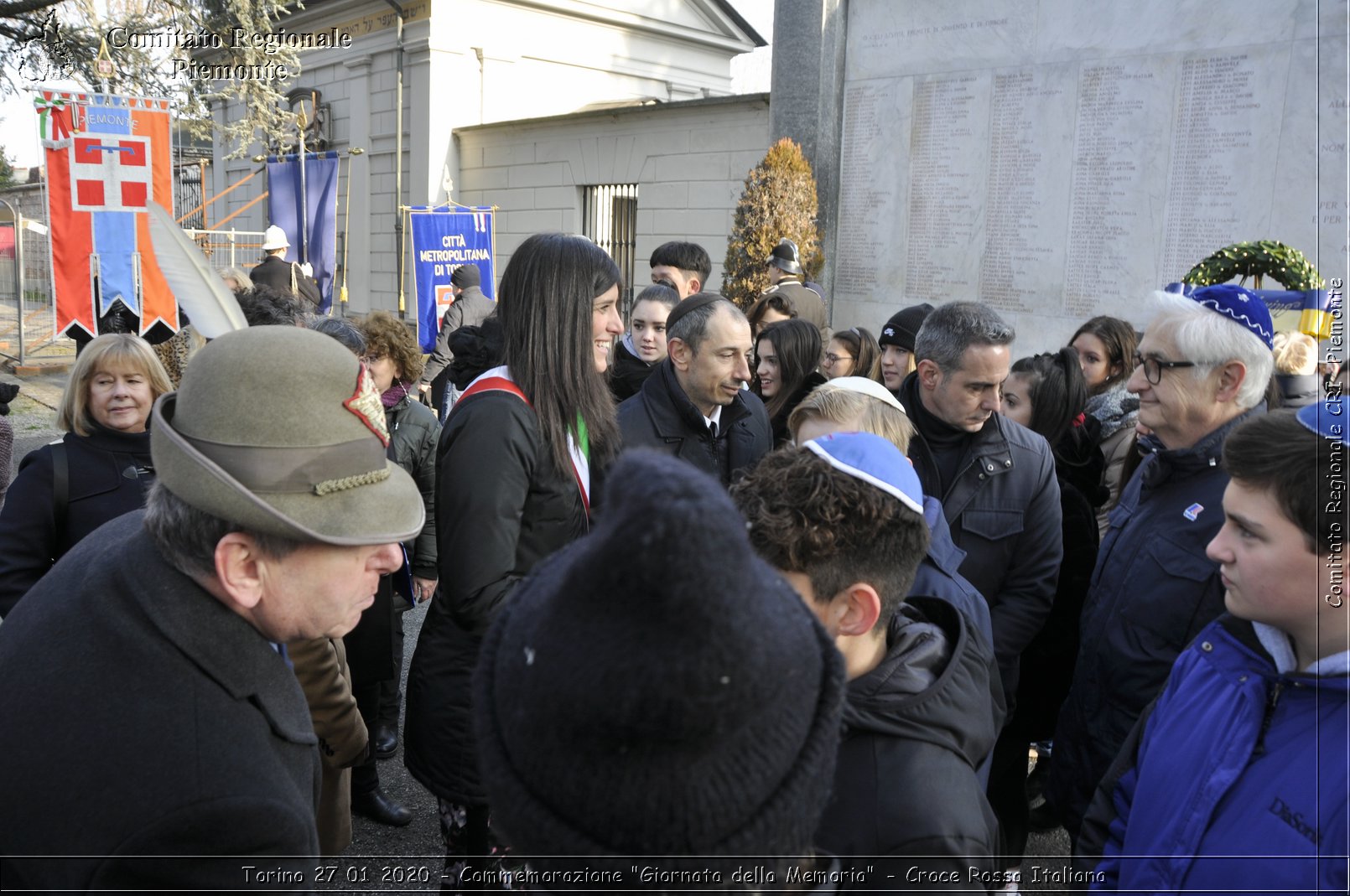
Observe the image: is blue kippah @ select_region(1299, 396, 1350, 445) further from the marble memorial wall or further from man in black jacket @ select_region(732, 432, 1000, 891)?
the marble memorial wall

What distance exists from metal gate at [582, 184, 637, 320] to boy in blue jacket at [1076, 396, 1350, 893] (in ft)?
39.8

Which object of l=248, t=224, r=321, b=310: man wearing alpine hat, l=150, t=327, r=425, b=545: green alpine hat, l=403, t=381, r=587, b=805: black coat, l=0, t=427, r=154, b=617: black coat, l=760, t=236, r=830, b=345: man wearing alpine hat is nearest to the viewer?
l=150, t=327, r=425, b=545: green alpine hat

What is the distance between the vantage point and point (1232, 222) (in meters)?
6.80

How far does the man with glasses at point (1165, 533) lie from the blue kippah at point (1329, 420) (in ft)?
2.33

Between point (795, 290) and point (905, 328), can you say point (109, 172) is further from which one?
point (905, 328)

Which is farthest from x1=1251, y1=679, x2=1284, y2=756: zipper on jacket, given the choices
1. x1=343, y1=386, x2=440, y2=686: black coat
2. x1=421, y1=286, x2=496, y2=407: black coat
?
x1=421, y1=286, x2=496, y2=407: black coat

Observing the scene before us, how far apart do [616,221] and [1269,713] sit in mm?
13310

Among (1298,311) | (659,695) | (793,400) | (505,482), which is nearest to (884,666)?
(659,695)

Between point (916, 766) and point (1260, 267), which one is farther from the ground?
point (1260, 267)

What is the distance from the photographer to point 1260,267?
3.16 m

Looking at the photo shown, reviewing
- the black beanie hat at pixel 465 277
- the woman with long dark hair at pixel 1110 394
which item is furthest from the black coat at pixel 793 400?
the black beanie hat at pixel 465 277

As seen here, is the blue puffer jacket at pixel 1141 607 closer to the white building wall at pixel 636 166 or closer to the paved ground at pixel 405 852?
the paved ground at pixel 405 852

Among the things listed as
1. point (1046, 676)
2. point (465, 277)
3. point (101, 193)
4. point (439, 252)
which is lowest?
point (1046, 676)

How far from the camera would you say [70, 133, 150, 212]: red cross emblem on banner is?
22.3ft
